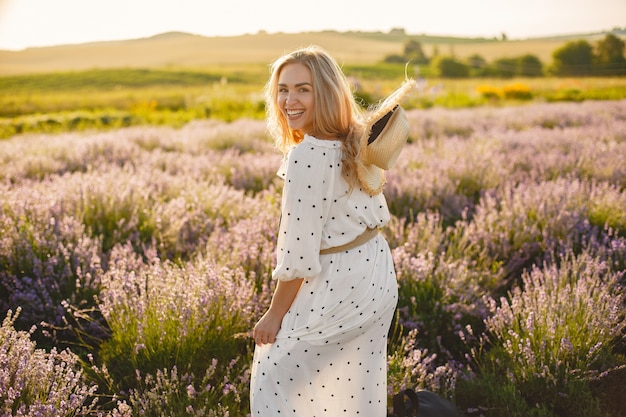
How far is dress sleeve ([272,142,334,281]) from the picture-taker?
5.28ft

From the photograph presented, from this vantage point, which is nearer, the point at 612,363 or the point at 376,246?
the point at 376,246

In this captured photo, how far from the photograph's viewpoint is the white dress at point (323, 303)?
1634 mm

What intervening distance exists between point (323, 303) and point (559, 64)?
58352 mm

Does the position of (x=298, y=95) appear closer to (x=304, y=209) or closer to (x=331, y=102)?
(x=331, y=102)

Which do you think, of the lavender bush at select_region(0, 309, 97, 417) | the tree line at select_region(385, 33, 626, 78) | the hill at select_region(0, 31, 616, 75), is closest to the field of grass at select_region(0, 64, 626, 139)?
the lavender bush at select_region(0, 309, 97, 417)

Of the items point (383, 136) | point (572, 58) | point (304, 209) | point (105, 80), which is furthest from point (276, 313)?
point (572, 58)

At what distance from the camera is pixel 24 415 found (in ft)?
6.24

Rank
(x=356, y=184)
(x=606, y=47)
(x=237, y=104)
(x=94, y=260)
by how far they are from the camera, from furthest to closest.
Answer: (x=606, y=47)
(x=237, y=104)
(x=94, y=260)
(x=356, y=184)

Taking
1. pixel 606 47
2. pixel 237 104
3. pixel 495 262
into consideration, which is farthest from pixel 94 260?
pixel 606 47

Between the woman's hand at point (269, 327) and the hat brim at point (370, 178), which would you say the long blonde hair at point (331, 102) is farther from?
the woman's hand at point (269, 327)

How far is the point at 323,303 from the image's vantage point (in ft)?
5.69

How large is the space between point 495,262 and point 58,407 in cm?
281

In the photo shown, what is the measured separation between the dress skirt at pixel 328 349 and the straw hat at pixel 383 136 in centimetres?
31

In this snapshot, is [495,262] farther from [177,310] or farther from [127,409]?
[127,409]
